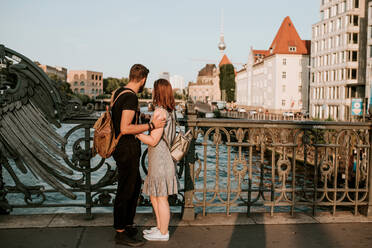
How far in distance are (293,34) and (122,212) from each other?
282 ft

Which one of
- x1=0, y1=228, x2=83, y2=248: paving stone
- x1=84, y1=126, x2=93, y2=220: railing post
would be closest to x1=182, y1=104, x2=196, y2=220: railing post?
x1=84, y1=126, x2=93, y2=220: railing post

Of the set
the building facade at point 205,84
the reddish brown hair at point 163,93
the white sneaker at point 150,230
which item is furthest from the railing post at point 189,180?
the building facade at point 205,84

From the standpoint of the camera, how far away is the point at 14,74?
15.1 feet

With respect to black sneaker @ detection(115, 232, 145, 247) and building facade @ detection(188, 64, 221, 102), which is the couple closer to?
black sneaker @ detection(115, 232, 145, 247)

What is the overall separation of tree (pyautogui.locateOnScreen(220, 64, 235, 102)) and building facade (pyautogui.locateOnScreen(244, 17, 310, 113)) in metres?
21.2

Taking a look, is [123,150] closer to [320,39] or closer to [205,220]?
[205,220]

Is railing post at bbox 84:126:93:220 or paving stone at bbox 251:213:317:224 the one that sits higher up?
railing post at bbox 84:126:93:220

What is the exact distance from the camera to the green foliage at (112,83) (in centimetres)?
18325

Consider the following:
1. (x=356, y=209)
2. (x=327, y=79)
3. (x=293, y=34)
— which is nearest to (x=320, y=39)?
(x=327, y=79)

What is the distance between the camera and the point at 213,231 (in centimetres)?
444

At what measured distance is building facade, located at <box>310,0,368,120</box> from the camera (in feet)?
182

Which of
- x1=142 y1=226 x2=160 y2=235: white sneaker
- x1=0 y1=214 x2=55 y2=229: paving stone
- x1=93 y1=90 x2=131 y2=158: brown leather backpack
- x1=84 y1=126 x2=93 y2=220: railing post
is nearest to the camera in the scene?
x1=93 y1=90 x2=131 y2=158: brown leather backpack

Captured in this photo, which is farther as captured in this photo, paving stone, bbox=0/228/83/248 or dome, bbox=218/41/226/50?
dome, bbox=218/41/226/50

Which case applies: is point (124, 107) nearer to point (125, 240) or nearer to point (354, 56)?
point (125, 240)
